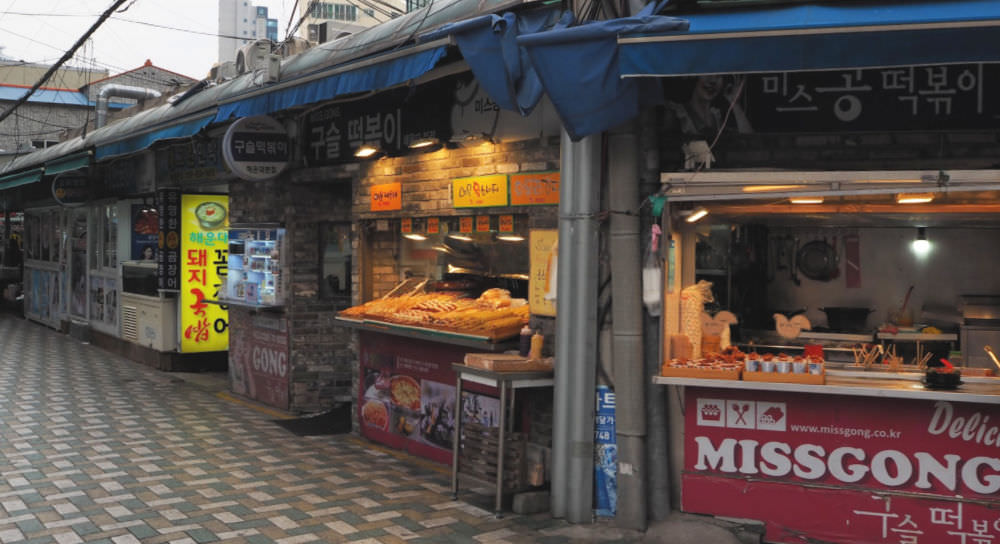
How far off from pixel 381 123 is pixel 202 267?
22.5 feet

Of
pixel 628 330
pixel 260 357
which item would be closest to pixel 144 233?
pixel 260 357

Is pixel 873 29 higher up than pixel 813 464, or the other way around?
pixel 873 29

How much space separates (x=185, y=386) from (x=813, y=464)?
10.1 metres

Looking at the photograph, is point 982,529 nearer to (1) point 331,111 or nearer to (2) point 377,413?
(2) point 377,413

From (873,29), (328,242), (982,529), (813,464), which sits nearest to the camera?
(873,29)

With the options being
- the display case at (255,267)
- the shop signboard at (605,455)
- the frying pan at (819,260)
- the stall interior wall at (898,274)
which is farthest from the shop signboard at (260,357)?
the frying pan at (819,260)

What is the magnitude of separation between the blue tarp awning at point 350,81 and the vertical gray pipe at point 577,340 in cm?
130

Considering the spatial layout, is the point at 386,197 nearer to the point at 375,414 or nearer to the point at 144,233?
the point at 375,414

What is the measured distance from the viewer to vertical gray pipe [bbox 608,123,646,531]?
6570mm

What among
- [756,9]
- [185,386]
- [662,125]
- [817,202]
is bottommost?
[185,386]

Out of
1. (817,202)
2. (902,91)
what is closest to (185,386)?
(817,202)

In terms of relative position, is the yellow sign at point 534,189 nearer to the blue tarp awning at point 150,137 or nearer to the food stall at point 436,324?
the food stall at point 436,324

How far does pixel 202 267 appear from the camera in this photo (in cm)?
1495

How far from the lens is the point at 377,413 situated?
31.6 feet
